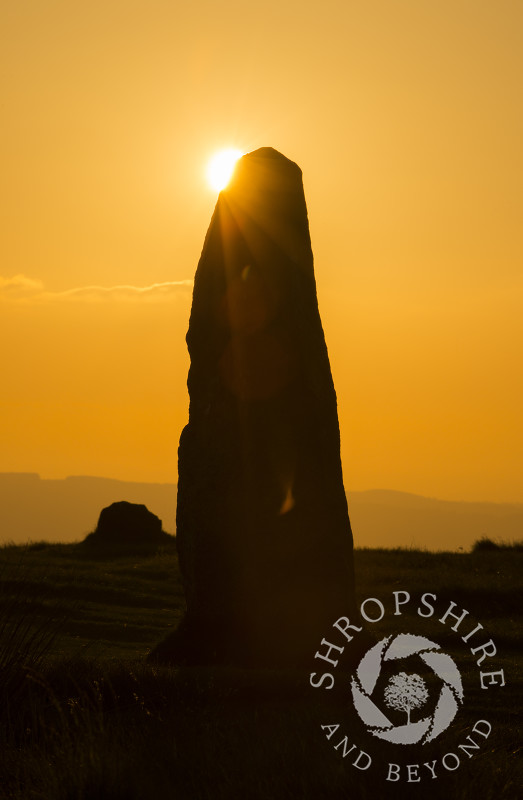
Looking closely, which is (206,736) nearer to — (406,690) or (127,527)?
(406,690)

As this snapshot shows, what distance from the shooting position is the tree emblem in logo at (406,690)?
8383 mm

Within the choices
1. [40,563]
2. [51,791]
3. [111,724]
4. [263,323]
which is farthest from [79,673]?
[40,563]

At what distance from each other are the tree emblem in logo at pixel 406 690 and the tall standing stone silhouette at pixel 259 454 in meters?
0.87

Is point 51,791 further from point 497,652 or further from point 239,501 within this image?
point 497,652

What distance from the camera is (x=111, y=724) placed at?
8.13 metres

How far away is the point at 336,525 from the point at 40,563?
11.6m

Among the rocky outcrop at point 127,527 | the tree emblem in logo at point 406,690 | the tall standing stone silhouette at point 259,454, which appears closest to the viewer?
the tree emblem in logo at point 406,690

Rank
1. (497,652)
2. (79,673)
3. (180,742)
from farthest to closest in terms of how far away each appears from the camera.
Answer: (497,652) < (79,673) < (180,742)

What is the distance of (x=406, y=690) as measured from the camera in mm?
10219

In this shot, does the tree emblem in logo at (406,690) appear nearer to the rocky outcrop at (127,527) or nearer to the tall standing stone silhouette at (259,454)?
the tall standing stone silhouette at (259,454)

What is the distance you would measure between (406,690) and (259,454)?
3566 millimetres

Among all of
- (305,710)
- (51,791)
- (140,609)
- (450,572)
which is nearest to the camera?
(51,791)

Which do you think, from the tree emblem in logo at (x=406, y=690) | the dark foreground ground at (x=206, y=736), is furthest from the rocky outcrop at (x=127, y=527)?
the dark foreground ground at (x=206, y=736)

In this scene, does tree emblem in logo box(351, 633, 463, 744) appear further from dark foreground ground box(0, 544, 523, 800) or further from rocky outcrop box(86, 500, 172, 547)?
rocky outcrop box(86, 500, 172, 547)
